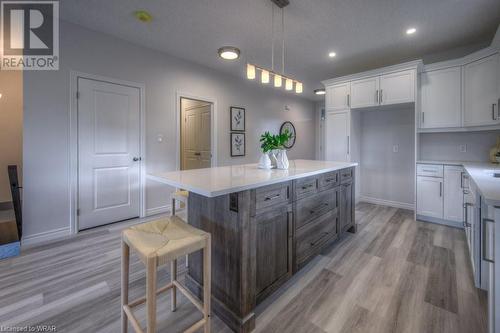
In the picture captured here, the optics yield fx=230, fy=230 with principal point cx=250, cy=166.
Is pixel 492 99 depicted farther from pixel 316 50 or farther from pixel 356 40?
pixel 316 50

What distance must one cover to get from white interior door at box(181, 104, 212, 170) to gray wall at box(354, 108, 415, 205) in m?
3.03

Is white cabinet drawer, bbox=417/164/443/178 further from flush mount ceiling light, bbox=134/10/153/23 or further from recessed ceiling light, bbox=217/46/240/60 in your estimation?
flush mount ceiling light, bbox=134/10/153/23

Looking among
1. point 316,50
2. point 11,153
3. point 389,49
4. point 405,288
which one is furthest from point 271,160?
point 11,153

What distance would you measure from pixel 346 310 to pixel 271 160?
1.40 m

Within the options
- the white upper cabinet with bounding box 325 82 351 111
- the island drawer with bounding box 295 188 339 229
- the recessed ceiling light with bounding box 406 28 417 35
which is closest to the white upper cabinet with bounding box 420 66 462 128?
the recessed ceiling light with bounding box 406 28 417 35

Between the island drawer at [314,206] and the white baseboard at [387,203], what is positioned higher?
the island drawer at [314,206]

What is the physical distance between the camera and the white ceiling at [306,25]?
2.49m

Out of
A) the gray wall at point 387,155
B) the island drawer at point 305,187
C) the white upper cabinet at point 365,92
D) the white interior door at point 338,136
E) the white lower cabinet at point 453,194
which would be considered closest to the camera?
the island drawer at point 305,187

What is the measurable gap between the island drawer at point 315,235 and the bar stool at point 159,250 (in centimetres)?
88

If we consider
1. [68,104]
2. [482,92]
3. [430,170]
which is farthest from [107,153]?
[482,92]

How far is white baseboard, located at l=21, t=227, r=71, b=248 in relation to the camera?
2619mm

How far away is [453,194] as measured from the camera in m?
3.20

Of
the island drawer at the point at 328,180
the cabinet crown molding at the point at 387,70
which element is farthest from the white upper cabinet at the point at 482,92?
the island drawer at the point at 328,180

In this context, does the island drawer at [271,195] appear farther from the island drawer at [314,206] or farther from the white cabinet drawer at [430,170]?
the white cabinet drawer at [430,170]
